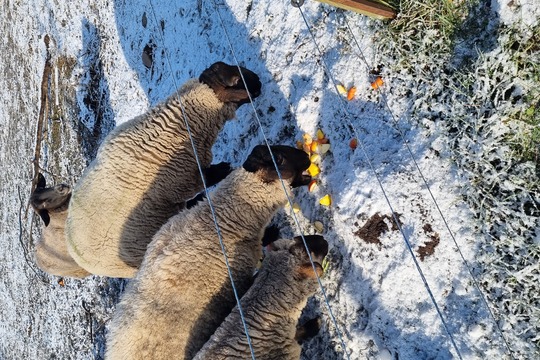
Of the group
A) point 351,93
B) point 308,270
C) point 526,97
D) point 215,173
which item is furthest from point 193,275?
point 526,97

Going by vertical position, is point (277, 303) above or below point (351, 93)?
below

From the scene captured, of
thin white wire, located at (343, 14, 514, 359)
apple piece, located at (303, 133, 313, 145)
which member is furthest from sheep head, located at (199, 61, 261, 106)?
thin white wire, located at (343, 14, 514, 359)

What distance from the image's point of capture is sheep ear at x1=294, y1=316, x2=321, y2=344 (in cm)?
484

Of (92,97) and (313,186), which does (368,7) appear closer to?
(313,186)

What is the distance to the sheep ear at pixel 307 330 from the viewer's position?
4836 mm

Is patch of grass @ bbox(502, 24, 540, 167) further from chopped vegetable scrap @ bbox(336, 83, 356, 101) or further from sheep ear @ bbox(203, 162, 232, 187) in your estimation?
sheep ear @ bbox(203, 162, 232, 187)

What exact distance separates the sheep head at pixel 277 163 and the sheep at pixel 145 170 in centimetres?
88

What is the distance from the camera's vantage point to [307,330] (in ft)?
15.9

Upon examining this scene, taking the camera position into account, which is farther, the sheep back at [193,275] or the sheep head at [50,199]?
the sheep head at [50,199]

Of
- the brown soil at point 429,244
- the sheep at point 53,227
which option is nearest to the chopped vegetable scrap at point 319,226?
the brown soil at point 429,244

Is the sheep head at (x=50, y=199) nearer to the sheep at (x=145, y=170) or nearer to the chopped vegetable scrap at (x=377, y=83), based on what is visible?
the sheep at (x=145, y=170)

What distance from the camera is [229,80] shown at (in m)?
4.80

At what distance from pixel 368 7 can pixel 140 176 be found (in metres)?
2.82

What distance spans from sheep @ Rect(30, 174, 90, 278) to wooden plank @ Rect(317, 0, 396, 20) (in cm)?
458
